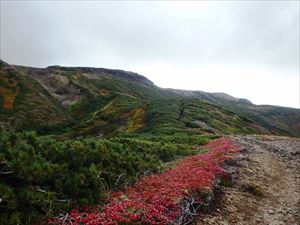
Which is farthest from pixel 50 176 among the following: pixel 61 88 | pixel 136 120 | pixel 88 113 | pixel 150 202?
pixel 61 88

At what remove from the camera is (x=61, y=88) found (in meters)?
141

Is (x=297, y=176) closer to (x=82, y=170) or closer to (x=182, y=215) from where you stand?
(x=182, y=215)

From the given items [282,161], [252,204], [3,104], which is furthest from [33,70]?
[252,204]

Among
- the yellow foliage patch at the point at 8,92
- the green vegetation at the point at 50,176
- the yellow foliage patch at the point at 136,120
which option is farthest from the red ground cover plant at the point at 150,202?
the yellow foliage patch at the point at 8,92

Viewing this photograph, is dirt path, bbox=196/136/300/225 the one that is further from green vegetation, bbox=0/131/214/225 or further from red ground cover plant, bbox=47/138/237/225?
green vegetation, bbox=0/131/214/225

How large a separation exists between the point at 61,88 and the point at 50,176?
132 meters

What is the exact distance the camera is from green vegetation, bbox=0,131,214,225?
37.6 ft

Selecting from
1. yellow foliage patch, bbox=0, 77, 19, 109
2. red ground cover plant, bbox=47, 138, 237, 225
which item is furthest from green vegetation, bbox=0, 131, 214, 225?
yellow foliage patch, bbox=0, 77, 19, 109

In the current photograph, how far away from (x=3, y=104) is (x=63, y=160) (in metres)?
97.2

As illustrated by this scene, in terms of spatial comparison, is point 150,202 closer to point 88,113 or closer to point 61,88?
point 88,113

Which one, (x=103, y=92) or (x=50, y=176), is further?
(x=103, y=92)

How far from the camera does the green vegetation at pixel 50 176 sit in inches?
451

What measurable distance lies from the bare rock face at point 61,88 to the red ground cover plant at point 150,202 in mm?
110246

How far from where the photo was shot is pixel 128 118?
93.9 meters
